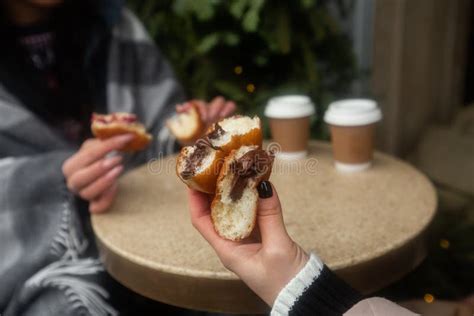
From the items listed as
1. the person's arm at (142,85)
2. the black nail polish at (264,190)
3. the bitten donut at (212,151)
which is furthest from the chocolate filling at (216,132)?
the person's arm at (142,85)

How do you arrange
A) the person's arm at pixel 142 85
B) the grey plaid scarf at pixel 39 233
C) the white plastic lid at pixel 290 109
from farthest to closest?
the person's arm at pixel 142 85
the white plastic lid at pixel 290 109
the grey plaid scarf at pixel 39 233

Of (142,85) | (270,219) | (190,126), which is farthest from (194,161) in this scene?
(142,85)

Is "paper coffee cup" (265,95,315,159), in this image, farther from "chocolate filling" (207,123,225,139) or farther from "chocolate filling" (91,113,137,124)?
"chocolate filling" (207,123,225,139)

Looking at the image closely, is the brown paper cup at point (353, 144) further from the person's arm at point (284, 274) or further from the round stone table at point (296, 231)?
the person's arm at point (284, 274)

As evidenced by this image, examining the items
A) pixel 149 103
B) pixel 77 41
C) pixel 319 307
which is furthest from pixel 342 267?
pixel 77 41

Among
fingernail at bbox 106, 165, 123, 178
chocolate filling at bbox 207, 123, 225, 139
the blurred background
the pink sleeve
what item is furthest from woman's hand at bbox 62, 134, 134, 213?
the blurred background

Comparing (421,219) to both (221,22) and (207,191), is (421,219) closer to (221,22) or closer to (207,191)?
(207,191)
